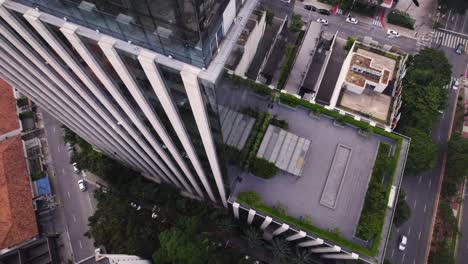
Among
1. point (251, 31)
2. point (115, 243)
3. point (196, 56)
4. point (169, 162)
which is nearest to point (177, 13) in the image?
point (196, 56)

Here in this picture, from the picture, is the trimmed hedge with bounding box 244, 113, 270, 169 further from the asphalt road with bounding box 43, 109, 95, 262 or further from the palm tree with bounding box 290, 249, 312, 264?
the asphalt road with bounding box 43, 109, 95, 262

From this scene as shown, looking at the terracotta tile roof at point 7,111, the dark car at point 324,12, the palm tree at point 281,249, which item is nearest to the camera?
the palm tree at point 281,249

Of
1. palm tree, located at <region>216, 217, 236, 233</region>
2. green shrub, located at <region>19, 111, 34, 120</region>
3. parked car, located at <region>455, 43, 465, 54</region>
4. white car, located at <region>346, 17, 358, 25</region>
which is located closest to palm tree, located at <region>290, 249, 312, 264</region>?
palm tree, located at <region>216, 217, 236, 233</region>

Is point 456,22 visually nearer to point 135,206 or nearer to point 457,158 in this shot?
point 457,158

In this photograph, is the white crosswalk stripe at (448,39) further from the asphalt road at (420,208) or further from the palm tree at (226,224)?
the palm tree at (226,224)

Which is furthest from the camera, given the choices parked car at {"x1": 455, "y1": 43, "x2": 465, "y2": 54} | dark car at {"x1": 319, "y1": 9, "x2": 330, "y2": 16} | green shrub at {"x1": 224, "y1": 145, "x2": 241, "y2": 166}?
dark car at {"x1": 319, "y1": 9, "x2": 330, "y2": 16}

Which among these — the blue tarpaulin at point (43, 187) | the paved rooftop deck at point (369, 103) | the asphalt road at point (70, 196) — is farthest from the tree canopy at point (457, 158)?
the blue tarpaulin at point (43, 187)

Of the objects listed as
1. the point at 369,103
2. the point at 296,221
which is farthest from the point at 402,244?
the point at 296,221
